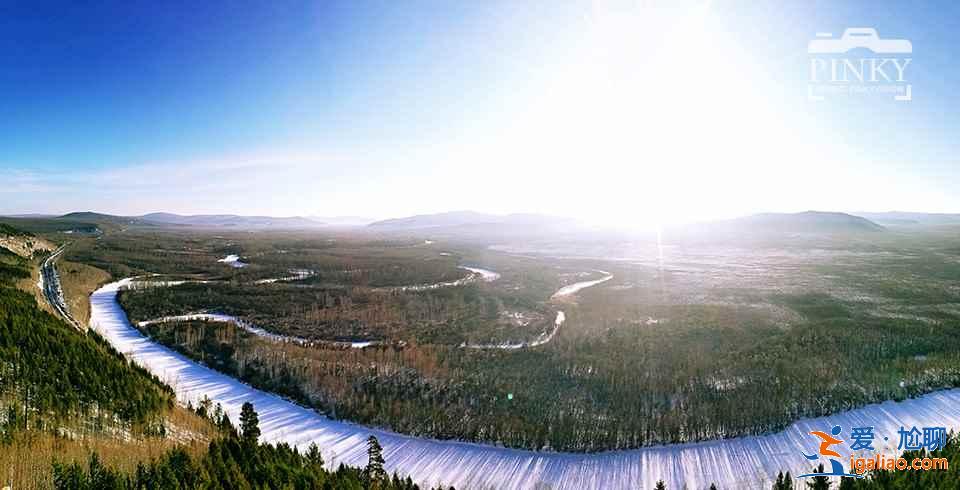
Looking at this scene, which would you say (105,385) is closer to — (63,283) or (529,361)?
(529,361)

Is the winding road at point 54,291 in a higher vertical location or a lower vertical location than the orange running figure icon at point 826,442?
higher

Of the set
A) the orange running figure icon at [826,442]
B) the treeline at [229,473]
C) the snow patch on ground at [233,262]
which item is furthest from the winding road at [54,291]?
the orange running figure icon at [826,442]

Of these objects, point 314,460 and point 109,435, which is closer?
point 109,435

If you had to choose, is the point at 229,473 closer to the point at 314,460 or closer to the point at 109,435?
the point at 314,460

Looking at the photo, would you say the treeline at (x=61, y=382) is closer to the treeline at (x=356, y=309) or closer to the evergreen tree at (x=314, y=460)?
the evergreen tree at (x=314, y=460)

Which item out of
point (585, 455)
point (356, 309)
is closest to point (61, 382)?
point (585, 455)

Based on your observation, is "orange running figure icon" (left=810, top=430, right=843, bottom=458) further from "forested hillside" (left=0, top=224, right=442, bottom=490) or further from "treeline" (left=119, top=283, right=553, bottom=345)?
"treeline" (left=119, top=283, right=553, bottom=345)

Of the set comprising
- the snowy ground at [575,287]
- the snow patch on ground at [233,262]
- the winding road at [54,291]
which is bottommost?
the snowy ground at [575,287]
